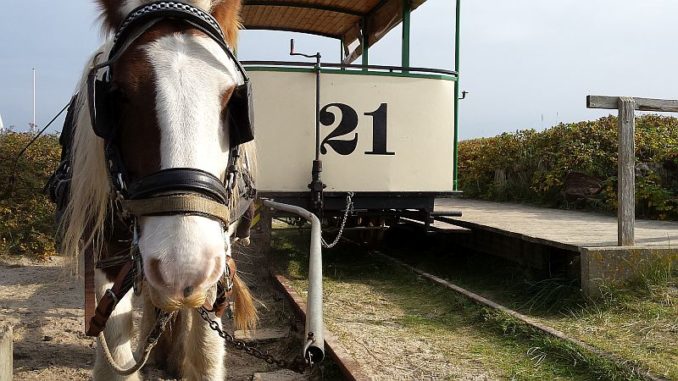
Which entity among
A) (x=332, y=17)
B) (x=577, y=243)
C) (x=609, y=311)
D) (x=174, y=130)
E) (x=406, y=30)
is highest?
(x=332, y=17)

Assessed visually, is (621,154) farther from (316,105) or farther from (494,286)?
(316,105)

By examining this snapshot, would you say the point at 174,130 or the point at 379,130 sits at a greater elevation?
the point at 379,130

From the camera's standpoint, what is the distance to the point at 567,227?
20.8 ft

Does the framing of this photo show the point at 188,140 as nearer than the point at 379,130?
Yes

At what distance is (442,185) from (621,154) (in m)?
1.76

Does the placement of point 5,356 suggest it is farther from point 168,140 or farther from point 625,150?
point 625,150

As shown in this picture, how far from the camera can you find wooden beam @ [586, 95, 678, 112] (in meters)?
4.73

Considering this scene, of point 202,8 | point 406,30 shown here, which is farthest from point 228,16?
point 406,30

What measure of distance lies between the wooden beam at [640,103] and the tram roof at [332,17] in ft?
8.67

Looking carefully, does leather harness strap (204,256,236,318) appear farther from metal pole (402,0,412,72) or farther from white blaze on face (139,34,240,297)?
metal pole (402,0,412,72)

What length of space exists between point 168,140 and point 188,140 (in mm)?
58

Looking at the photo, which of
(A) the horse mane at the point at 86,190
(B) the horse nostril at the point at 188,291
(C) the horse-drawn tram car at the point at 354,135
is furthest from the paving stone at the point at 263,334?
(B) the horse nostril at the point at 188,291

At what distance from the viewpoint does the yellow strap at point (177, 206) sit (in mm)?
1708

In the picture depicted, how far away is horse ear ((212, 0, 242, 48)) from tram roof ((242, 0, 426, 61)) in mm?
4560
